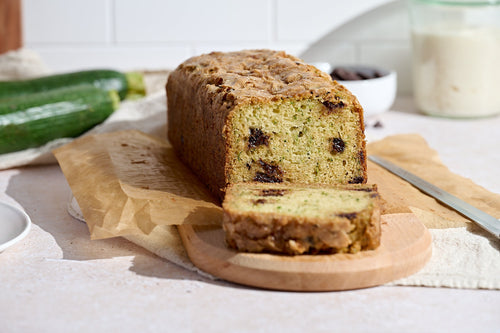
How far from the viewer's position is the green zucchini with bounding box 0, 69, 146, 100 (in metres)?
3.40

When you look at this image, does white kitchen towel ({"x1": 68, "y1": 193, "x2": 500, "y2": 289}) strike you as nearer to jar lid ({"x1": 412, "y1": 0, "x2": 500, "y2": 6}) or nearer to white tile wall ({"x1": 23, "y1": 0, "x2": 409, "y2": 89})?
jar lid ({"x1": 412, "y1": 0, "x2": 500, "y2": 6})

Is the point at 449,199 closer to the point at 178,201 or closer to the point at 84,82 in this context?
the point at 178,201

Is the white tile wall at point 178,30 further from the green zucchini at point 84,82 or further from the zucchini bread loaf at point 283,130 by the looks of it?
the zucchini bread loaf at point 283,130

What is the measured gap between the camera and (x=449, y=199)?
2.21 metres

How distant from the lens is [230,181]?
2102mm

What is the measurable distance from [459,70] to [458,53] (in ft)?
0.30

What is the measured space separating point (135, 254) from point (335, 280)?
0.62m

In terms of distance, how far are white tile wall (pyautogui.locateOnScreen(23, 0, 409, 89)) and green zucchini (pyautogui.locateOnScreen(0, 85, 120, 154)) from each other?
1.17 m

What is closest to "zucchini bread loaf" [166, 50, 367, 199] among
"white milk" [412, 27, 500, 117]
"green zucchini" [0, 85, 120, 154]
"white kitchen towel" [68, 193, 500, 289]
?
"white kitchen towel" [68, 193, 500, 289]

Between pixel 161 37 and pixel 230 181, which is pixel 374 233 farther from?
pixel 161 37

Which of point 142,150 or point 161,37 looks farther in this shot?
point 161,37

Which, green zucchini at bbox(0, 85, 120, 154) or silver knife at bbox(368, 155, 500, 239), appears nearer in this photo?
silver knife at bbox(368, 155, 500, 239)

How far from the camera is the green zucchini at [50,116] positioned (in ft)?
9.60

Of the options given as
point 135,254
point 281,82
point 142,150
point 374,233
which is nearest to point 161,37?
point 142,150
